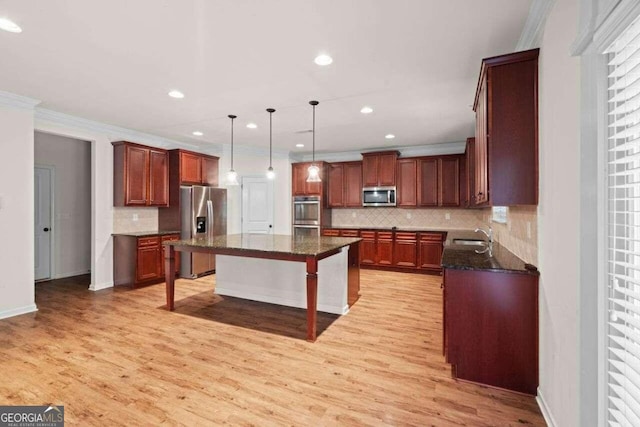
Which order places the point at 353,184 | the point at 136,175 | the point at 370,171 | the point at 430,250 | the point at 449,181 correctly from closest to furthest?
the point at 136,175 → the point at 430,250 → the point at 449,181 → the point at 370,171 → the point at 353,184

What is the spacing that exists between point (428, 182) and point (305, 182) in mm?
2578

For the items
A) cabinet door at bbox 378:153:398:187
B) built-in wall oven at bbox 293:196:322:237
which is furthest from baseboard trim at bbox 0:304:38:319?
cabinet door at bbox 378:153:398:187

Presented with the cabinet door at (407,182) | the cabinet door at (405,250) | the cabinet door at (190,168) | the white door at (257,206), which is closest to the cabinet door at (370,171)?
the cabinet door at (407,182)

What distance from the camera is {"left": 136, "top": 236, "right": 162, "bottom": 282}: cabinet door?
16.0ft

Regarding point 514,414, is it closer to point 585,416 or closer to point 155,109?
point 585,416

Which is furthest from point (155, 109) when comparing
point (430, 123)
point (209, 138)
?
point (430, 123)

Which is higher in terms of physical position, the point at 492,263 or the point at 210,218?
the point at 210,218

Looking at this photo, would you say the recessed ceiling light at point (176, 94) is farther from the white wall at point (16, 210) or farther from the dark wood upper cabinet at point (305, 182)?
the dark wood upper cabinet at point (305, 182)

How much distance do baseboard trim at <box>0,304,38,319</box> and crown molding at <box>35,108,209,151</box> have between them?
2.39 metres

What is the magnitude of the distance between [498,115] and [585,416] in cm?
178

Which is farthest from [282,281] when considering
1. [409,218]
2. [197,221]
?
[409,218]

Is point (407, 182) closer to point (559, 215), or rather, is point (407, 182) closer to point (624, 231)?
point (559, 215)

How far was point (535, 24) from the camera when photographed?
2121mm

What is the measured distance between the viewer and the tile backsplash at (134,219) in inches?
203
